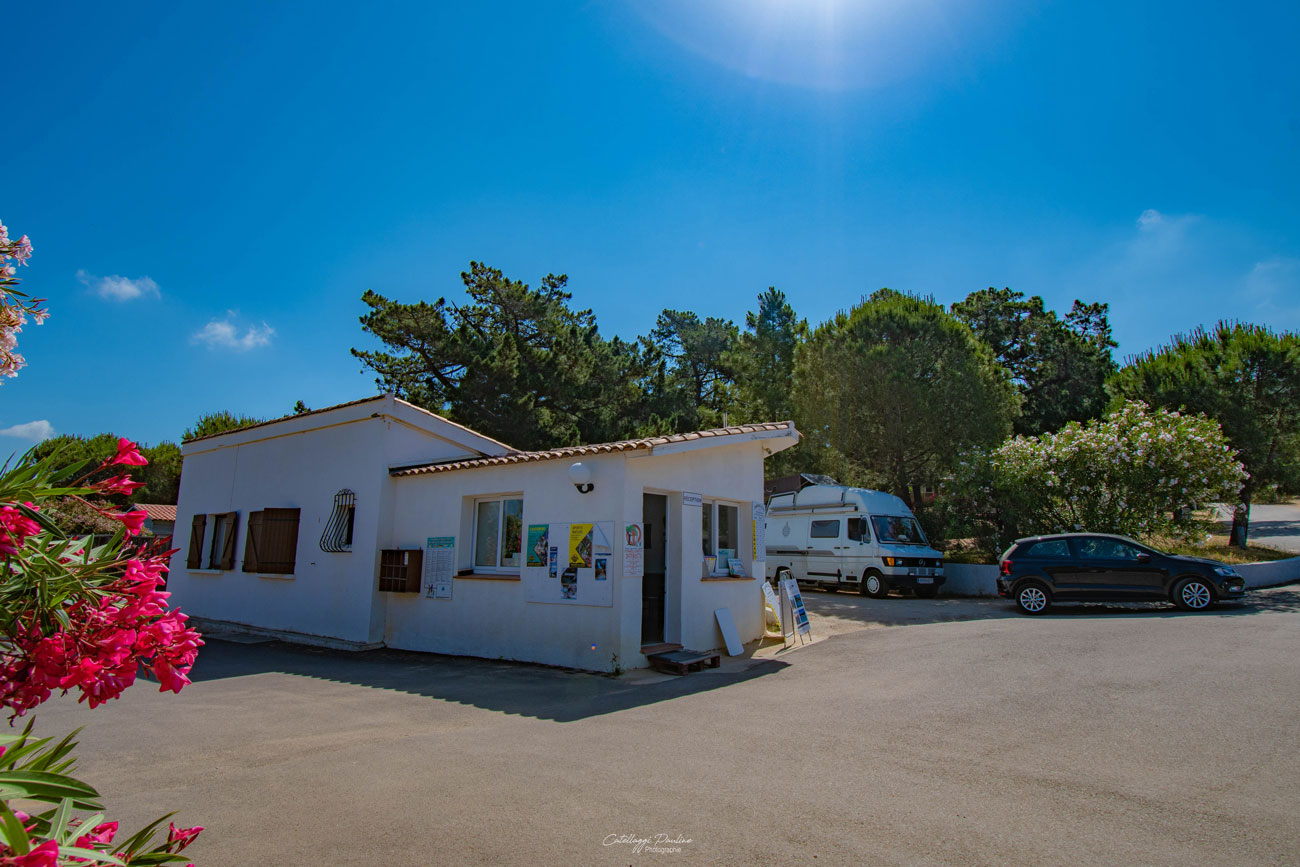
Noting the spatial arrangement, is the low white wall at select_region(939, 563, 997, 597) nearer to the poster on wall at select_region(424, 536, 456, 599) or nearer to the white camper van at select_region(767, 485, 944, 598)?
the white camper van at select_region(767, 485, 944, 598)

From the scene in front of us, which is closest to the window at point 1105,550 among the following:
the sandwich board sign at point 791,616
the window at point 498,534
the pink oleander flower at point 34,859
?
Result: the sandwich board sign at point 791,616

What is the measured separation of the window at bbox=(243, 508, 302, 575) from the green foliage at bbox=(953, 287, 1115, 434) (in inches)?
1159

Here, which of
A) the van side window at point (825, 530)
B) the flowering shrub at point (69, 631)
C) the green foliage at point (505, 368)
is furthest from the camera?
the green foliage at point (505, 368)

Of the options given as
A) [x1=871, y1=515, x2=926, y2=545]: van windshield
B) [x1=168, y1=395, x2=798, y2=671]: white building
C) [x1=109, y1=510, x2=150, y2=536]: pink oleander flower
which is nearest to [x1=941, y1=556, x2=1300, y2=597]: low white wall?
[x1=871, y1=515, x2=926, y2=545]: van windshield

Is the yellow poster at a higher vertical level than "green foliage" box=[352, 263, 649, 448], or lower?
lower

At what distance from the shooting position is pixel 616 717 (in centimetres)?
674

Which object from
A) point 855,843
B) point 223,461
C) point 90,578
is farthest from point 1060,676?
point 223,461

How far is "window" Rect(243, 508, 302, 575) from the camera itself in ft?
43.7

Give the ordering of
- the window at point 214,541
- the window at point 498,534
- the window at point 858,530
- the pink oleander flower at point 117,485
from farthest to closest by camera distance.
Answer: the window at point 858,530 → the window at point 214,541 → the window at point 498,534 → the pink oleander flower at point 117,485

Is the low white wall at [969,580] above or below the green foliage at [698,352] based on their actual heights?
below

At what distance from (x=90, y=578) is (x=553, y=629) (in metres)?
8.06

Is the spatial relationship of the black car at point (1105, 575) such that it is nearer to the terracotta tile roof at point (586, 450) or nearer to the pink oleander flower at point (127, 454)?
the terracotta tile roof at point (586, 450)

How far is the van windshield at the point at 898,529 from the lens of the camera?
58.3ft

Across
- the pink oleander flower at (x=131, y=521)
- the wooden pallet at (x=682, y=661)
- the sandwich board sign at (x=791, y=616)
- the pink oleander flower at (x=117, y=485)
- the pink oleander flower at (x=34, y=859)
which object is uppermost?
the pink oleander flower at (x=117, y=485)
